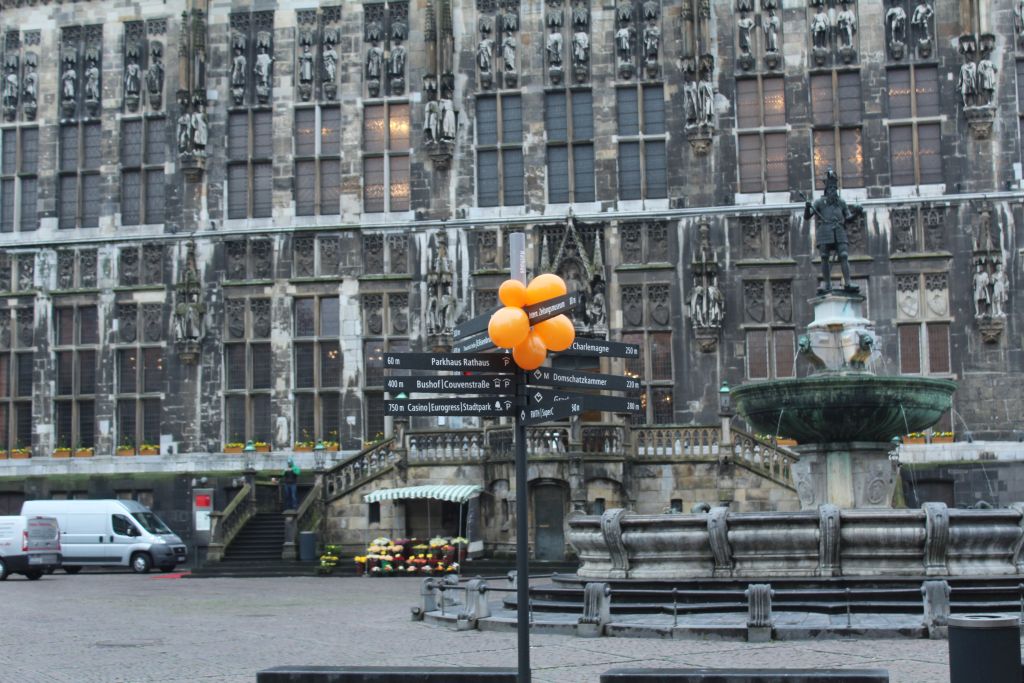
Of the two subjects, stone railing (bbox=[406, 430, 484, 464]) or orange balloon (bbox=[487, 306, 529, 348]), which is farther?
stone railing (bbox=[406, 430, 484, 464])

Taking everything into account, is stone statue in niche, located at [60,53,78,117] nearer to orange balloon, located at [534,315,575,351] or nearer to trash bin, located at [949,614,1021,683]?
orange balloon, located at [534,315,575,351]

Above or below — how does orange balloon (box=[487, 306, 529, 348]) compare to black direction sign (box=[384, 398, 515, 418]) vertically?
above

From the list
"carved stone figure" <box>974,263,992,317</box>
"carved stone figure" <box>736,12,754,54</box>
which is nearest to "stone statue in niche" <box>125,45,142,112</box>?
"carved stone figure" <box>736,12,754,54</box>

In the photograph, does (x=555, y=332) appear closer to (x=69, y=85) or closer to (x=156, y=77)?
(x=156, y=77)

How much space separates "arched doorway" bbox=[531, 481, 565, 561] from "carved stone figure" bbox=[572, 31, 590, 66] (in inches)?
498

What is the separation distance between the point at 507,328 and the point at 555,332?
1.83 feet

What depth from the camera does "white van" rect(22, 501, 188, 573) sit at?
38.2 m

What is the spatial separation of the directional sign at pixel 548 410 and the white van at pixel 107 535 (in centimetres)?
2954

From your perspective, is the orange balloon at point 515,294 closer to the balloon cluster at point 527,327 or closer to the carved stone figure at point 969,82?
the balloon cluster at point 527,327

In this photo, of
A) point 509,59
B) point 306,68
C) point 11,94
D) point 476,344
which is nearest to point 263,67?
point 306,68

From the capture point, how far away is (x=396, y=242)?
40.7 m

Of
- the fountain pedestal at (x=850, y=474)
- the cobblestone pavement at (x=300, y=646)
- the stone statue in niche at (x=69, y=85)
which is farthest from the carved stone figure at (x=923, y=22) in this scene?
the stone statue in niche at (x=69, y=85)

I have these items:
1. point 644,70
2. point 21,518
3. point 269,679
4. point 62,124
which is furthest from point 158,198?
point 269,679

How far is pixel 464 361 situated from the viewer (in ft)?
34.6
